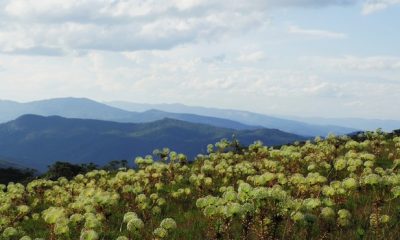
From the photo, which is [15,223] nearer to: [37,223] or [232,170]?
[37,223]

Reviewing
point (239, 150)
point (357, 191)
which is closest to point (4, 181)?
point (239, 150)

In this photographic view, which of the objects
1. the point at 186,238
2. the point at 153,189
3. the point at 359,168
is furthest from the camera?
the point at 153,189

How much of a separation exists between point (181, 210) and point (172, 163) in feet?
19.8

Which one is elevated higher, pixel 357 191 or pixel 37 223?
pixel 357 191

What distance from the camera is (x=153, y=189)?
1769cm

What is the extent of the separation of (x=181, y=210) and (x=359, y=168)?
653cm

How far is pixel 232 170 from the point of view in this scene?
56.0 feet

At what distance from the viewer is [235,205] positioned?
23.5 feet

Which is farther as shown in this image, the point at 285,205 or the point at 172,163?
the point at 172,163

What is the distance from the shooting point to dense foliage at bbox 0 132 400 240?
798 centimetres

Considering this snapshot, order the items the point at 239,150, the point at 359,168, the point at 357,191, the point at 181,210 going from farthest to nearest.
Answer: the point at 239,150 < the point at 359,168 < the point at 181,210 < the point at 357,191

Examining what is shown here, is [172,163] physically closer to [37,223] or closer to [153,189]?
[153,189]

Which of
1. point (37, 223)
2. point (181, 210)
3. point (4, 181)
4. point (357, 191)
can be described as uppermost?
point (357, 191)

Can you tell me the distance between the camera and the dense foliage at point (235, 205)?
7.98 metres
